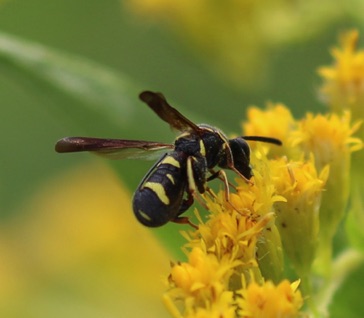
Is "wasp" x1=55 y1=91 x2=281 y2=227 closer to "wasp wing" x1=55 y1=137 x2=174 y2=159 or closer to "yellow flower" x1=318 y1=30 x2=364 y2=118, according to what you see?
"wasp wing" x1=55 y1=137 x2=174 y2=159

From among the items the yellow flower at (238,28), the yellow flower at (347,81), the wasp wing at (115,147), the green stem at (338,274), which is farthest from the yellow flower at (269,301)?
the yellow flower at (238,28)

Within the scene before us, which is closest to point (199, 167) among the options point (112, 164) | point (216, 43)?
point (112, 164)

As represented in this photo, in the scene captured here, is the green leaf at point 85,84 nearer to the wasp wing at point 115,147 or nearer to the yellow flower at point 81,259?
the wasp wing at point 115,147

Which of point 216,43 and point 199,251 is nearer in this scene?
point 199,251

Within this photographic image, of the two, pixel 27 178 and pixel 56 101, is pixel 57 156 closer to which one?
pixel 27 178

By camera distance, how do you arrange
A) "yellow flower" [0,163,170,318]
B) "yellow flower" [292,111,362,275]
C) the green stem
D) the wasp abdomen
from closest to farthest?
the wasp abdomen, the green stem, "yellow flower" [292,111,362,275], "yellow flower" [0,163,170,318]

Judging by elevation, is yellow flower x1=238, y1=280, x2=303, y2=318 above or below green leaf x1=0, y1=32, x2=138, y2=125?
below

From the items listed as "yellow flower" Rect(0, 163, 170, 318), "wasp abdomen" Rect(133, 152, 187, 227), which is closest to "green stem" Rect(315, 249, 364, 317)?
"wasp abdomen" Rect(133, 152, 187, 227)
